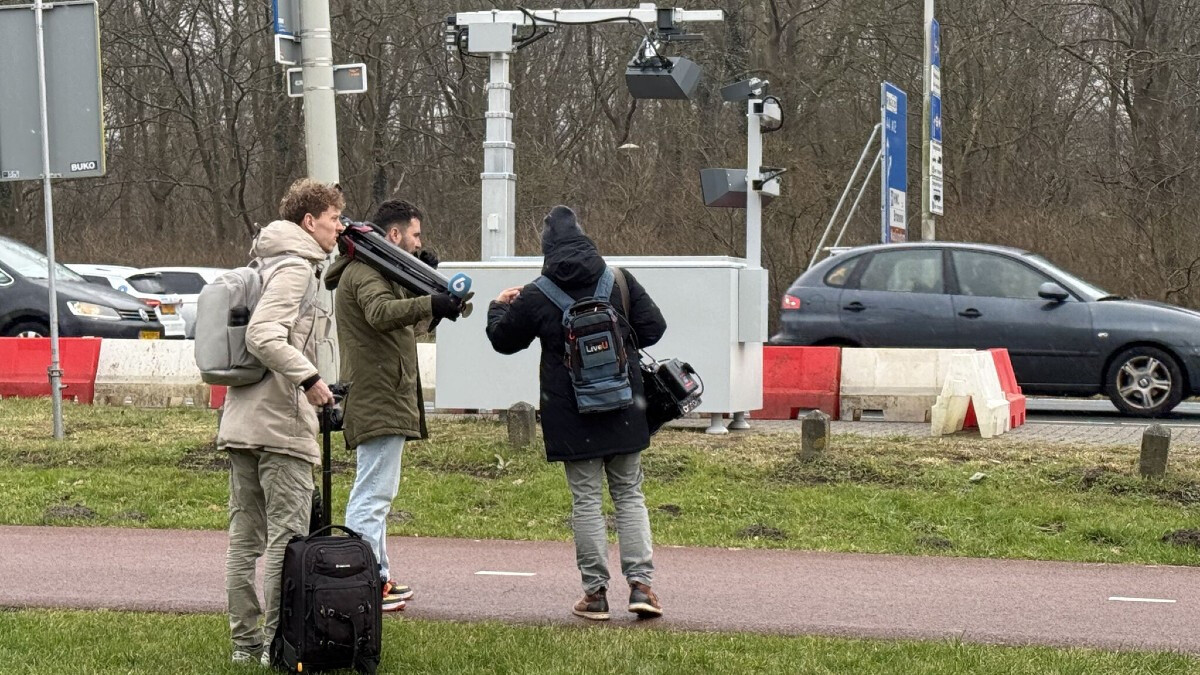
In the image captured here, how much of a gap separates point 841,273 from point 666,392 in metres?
9.65

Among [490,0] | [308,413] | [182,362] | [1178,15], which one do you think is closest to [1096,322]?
[182,362]

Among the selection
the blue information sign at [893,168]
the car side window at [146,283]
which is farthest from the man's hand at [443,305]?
the car side window at [146,283]

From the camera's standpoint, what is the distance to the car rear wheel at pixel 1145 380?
15.5 meters

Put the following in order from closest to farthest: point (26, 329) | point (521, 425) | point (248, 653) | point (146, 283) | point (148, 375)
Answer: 1. point (248, 653)
2. point (521, 425)
3. point (148, 375)
4. point (26, 329)
5. point (146, 283)

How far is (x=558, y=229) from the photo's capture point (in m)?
7.23

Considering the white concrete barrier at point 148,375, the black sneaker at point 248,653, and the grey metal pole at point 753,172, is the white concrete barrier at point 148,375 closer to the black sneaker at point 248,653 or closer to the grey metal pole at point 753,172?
the grey metal pole at point 753,172

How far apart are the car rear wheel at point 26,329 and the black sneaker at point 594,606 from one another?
45.2 ft

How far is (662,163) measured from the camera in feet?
117

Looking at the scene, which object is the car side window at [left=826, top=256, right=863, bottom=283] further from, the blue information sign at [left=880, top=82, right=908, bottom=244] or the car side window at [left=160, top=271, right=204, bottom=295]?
the car side window at [left=160, top=271, right=204, bottom=295]

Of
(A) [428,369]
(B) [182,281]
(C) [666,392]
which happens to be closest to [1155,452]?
(C) [666,392]

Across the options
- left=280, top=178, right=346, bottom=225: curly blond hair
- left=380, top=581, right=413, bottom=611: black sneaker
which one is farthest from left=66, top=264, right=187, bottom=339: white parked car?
left=280, top=178, right=346, bottom=225: curly blond hair

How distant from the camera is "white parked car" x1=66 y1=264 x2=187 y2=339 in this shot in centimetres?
2239

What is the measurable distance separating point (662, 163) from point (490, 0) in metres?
5.42

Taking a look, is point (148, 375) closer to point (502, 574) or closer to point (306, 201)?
point (502, 574)
